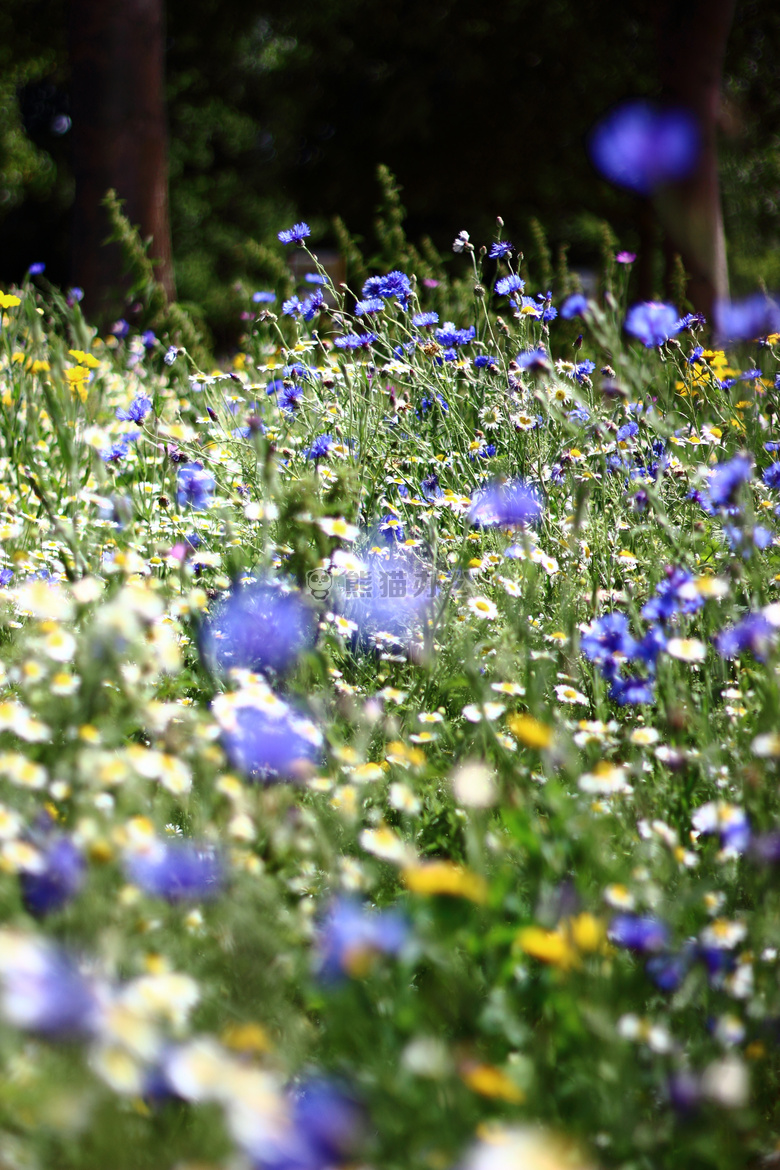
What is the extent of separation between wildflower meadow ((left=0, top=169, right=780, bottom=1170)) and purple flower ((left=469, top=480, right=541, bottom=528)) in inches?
0.6

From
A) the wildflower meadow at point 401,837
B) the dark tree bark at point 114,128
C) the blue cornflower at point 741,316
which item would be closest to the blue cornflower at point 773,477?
the wildflower meadow at point 401,837

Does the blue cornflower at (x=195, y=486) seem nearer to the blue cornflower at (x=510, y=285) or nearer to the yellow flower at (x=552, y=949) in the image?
the blue cornflower at (x=510, y=285)

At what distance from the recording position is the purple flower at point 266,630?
1.74 meters

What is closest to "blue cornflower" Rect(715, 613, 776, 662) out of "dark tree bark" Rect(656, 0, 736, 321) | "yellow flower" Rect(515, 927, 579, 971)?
"yellow flower" Rect(515, 927, 579, 971)

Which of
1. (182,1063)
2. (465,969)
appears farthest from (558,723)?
(182,1063)

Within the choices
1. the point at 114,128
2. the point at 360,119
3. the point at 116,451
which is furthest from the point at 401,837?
the point at 360,119

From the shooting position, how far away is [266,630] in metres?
1.77

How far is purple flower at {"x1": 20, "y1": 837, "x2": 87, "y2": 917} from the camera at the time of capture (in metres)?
0.98

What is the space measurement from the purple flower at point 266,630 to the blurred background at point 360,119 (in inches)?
396

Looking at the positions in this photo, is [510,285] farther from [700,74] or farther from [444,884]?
[700,74]

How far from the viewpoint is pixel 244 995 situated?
102 cm

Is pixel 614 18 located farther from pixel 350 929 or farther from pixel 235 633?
pixel 350 929

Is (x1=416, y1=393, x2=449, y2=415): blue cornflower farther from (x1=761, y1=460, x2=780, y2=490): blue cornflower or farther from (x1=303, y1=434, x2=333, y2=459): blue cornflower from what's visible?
(x1=761, y1=460, x2=780, y2=490): blue cornflower

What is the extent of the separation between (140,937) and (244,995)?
133 mm
